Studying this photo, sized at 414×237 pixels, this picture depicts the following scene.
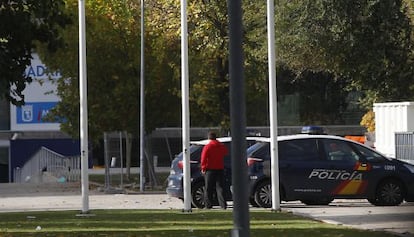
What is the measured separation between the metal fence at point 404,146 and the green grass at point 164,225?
27.3 ft

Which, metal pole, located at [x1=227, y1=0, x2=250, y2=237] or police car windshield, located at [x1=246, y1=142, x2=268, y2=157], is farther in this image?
police car windshield, located at [x1=246, y1=142, x2=268, y2=157]

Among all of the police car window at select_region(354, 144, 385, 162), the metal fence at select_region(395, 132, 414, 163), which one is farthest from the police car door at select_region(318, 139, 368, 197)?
the metal fence at select_region(395, 132, 414, 163)

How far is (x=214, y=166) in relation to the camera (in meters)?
19.5

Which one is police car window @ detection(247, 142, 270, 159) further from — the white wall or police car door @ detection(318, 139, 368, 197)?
the white wall

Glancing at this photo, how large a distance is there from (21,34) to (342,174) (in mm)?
8560

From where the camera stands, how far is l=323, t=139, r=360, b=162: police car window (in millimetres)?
21094

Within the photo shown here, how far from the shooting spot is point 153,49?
3428 centimetres

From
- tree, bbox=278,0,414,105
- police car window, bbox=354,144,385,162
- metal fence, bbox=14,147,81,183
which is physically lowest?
metal fence, bbox=14,147,81,183

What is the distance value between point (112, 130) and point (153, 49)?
11.7ft

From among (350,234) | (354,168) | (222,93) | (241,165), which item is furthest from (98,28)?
(241,165)

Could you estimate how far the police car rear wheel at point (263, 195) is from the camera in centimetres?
2100

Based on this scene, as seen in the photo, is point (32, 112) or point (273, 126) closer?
point (273, 126)

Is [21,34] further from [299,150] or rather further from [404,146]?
[404,146]

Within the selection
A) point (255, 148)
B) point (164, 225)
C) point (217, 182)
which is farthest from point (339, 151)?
point (164, 225)
